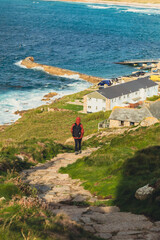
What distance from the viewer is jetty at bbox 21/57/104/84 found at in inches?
4202

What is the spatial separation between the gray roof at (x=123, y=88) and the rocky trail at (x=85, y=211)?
56189 mm

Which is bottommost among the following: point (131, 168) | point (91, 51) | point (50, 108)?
point (50, 108)

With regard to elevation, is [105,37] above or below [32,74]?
above

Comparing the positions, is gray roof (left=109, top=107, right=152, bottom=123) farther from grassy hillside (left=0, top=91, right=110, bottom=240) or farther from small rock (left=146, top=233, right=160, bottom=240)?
small rock (left=146, top=233, right=160, bottom=240)

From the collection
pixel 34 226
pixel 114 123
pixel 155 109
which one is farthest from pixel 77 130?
pixel 155 109

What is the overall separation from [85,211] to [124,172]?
3.67 meters

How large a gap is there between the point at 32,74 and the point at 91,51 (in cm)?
4370

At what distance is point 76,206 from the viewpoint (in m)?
11.8

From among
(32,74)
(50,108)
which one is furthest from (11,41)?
(50,108)

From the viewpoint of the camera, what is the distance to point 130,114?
43812 mm

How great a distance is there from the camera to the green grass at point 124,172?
441 inches

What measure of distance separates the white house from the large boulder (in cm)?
5762

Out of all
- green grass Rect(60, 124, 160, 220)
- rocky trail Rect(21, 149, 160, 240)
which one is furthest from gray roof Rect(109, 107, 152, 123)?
rocky trail Rect(21, 149, 160, 240)

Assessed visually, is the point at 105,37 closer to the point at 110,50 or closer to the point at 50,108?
the point at 110,50
